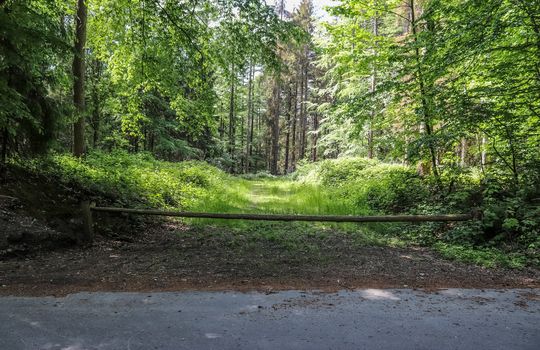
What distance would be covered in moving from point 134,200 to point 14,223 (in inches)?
133

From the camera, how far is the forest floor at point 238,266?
5227mm

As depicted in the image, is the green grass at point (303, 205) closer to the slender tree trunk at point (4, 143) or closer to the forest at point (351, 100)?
the forest at point (351, 100)

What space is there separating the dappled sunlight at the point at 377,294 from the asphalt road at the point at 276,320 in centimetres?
1

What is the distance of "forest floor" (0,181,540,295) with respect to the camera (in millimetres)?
5227

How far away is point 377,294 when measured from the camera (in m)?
4.85

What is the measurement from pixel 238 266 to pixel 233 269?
0.17 metres

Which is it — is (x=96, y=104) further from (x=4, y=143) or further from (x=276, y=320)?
(x=276, y=320)

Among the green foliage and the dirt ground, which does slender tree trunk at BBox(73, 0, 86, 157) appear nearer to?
the green foliage

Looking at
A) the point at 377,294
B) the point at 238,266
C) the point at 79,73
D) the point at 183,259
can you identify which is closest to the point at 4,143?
the point at 79,73

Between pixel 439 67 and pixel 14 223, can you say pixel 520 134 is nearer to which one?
pixel 439 67

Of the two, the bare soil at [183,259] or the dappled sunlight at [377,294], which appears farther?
the bare soil at [183,259]

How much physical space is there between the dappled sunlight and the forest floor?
0.23 metres

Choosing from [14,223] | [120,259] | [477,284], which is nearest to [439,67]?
[477,284]

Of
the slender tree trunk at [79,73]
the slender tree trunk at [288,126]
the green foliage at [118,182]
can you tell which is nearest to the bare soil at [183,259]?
the green foliage at [118,182]
